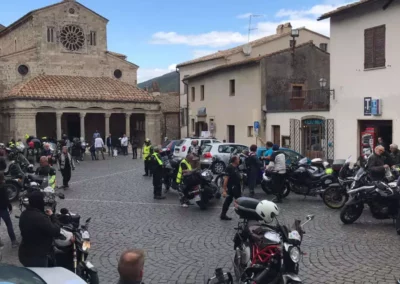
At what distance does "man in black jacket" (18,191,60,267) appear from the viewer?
5727 mm

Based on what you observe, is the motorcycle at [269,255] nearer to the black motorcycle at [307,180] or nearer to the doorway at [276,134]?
the black motorcycle at [307,180]

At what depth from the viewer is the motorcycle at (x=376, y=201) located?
32.5 ft

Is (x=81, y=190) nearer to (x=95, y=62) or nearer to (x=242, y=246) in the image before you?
(x=242, y=246)

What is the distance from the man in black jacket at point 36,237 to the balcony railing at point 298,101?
1784 cm

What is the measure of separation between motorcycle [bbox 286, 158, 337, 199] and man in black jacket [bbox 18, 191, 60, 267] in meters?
8.95

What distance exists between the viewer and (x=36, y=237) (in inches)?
227

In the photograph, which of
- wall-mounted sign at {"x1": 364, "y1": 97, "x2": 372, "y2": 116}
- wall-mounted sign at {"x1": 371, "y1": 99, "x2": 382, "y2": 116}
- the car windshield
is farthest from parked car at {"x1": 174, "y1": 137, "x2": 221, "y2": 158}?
the car windshield

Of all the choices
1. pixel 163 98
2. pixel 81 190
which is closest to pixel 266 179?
pixel 81 190

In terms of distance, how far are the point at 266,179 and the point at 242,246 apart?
7.60 meters

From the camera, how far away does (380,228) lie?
9859mm

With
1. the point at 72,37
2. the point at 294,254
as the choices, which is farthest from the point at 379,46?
the point at 72,37

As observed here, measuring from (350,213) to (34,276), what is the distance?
25.2 ft

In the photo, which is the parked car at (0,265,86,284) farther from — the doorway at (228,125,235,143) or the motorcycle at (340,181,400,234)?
the doorway at (228,125,235,143)

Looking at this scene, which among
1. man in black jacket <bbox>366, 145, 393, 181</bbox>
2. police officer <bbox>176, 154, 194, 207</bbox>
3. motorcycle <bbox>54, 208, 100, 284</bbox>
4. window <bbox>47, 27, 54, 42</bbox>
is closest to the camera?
motorcycle <bbox>54, 208, 100, 284</bbox>
